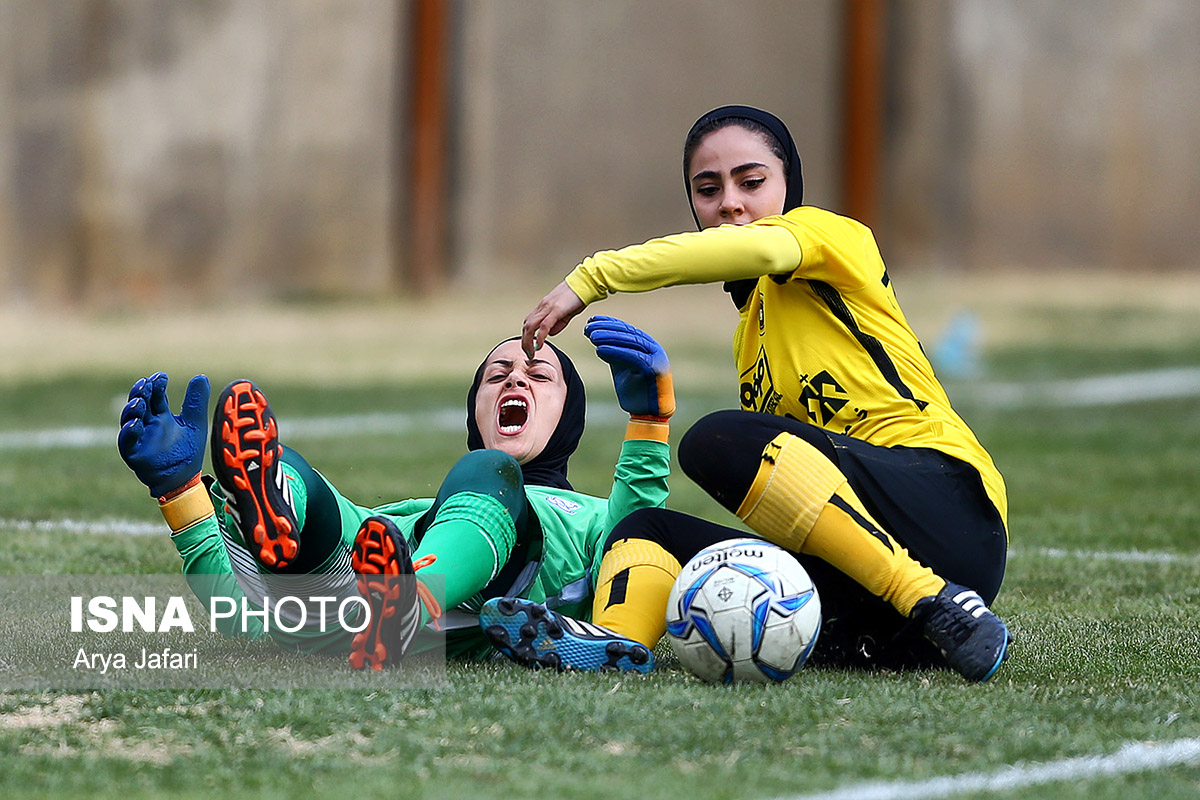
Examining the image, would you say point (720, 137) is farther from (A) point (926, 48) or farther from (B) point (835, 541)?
(A) point (926, 48)

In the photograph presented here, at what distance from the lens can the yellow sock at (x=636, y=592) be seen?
3.27 metres

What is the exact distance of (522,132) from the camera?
13117 millimetres

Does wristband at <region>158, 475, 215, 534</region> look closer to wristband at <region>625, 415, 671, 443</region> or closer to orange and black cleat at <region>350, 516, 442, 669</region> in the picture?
orange and black cleat at <region>350, 516, 442, 669</region>

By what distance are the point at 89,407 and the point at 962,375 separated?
19.4 ft

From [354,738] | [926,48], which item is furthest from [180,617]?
[926,48]

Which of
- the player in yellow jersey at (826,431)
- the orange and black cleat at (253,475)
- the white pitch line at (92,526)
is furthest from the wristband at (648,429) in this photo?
the white pitch line at (92,526)

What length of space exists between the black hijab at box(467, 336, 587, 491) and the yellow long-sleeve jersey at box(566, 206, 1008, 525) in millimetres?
560

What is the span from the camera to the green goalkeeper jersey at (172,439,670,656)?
10.6 ft

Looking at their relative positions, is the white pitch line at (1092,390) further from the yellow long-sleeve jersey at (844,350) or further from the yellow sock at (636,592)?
the yellow sock at (636,592)

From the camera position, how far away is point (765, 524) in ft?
10.4

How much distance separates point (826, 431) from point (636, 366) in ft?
1.48

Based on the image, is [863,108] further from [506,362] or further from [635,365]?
[635,365]

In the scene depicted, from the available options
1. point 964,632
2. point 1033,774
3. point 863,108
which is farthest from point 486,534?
point 863,108

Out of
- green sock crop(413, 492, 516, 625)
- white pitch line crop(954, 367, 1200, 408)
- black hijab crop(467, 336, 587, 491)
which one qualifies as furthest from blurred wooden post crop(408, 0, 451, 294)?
green sock crop(413, 492, 516, 625)
